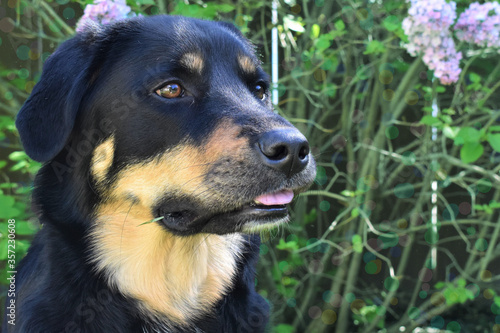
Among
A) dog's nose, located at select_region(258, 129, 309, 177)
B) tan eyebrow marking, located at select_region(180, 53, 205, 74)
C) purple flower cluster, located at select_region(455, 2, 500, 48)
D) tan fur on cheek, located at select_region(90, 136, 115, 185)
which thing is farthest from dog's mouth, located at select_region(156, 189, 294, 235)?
purple flower cluster, located at select_region(455, 2, 500, 48)

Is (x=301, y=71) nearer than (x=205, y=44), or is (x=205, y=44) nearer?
(x=205, y=44)

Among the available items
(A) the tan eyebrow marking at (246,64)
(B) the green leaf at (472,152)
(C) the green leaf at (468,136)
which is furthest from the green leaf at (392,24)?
(A) the tan eyebrow marking at (246,64)

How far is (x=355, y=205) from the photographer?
445 centimetres

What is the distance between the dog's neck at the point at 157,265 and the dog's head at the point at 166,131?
69 millimetres

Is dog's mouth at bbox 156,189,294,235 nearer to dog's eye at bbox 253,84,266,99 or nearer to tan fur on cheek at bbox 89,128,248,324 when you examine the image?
tan fur on cheek at bbox 89,128,248,324

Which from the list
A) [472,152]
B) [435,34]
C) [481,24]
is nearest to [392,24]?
[435,34]

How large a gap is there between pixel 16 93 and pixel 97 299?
101 inches

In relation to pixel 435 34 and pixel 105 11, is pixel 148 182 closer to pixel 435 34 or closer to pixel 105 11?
pixel 105 11

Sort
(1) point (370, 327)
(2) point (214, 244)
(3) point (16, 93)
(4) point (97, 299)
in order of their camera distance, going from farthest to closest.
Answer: (1) point (370, 327) < (3) point (16, 93) < (2) point (214, 244) < (4) point (97, 299)

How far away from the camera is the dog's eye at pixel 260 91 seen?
292 centimetres

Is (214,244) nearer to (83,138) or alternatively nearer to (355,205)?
(83,138)

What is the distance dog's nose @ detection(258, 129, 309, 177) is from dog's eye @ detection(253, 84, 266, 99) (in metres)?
0.80

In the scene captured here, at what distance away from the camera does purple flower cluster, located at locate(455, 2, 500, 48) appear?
377 cm

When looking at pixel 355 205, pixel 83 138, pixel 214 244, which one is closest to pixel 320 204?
pixel 355 205
